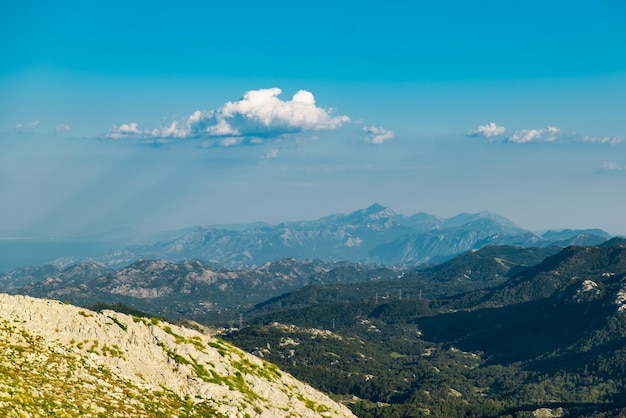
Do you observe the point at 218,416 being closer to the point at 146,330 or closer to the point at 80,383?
the point at 80,383

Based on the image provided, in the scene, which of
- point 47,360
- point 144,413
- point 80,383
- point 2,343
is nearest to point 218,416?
point 144,413

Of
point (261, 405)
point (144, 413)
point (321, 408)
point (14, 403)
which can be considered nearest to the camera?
point (14, 403)

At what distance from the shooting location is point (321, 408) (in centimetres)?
8706

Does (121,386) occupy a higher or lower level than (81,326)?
lower

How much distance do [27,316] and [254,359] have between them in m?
38.9

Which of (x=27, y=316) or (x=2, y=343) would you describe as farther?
(x=27, y=316)

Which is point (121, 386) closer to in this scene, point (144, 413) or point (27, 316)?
point (144, 413)

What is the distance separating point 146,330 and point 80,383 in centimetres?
2382

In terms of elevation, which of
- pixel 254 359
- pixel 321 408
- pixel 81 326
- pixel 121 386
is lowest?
pixel 321 408

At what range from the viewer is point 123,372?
66.3 metres

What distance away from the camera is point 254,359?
9450 centimetres

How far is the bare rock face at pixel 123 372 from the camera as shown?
52.6m

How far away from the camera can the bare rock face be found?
172 ft

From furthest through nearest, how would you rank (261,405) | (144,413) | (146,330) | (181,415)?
(146,330)
(261,405)
(181,415)
(144,413)
